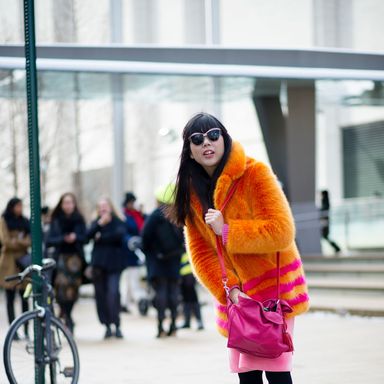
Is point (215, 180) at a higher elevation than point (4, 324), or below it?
higher

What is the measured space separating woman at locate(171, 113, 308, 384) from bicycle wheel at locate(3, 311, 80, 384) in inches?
85.7

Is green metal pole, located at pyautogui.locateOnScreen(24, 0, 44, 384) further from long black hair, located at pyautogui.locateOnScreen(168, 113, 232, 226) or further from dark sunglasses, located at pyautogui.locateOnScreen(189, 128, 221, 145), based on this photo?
dark sunglasses, located at pyautogui.locateOnScreen(189, 128, 221, 145)

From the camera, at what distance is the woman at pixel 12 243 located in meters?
13.1

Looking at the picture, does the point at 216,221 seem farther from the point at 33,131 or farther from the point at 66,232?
the point at 66,232

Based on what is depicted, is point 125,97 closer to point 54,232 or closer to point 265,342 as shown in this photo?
point 54,232

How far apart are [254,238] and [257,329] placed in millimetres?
419

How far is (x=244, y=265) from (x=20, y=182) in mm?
20830

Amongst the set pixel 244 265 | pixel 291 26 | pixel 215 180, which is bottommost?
pixel 244 265

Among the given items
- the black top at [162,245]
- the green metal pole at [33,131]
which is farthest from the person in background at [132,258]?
the green metal pole at [33,131]

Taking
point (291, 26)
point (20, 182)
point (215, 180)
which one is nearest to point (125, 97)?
point (291, 26)

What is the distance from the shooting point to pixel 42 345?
22.7 feet

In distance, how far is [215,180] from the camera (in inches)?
198

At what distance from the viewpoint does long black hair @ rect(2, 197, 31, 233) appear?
1324 cm

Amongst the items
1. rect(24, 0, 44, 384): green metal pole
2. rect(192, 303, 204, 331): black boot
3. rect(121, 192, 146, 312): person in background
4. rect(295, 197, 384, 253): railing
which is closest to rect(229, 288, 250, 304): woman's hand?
rect(24, 0, 44, 384): green metal pole
